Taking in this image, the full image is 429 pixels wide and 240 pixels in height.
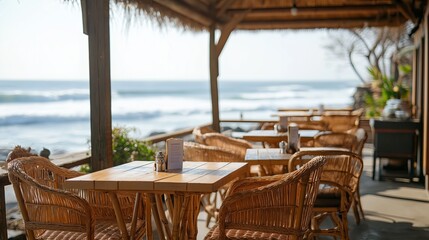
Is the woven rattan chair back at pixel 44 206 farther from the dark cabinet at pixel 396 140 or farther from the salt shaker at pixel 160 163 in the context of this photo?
the dark cabinet at pixel 396 140

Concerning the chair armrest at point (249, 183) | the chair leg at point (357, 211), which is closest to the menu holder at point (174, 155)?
the chair armrest at point (249, 183)

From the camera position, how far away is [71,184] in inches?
104

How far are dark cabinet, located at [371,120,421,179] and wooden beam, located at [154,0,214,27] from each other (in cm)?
265

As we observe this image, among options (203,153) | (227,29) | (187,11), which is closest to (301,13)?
(227,29)

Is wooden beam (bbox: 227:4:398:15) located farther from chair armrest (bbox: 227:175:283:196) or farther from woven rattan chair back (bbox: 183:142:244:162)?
chair armrest (bbox: 227:175:283:196)

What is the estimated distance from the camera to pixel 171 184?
253cm

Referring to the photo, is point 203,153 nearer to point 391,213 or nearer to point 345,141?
point 345,141

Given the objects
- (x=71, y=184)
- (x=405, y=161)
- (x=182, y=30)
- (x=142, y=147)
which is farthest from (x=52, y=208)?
(x=405, y=161)

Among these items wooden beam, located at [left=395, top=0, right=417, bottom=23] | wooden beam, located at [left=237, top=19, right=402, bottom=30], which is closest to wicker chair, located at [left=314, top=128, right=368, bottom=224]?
wooden beam, located at [left=395, top=0, right=417, bottom=23]

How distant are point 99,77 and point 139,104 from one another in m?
30.3

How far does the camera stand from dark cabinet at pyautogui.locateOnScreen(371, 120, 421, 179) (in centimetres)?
701

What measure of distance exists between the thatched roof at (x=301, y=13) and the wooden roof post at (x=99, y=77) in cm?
254

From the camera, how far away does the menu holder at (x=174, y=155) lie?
302 cm

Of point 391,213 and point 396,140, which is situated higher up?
point 396,140
